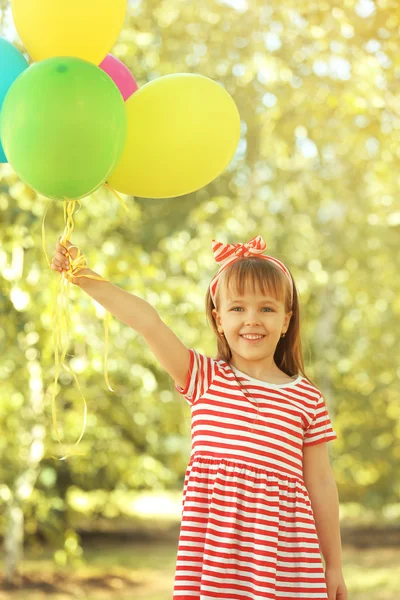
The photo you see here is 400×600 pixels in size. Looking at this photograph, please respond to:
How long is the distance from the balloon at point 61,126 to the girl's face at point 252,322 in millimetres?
341

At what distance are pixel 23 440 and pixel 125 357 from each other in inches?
24.8

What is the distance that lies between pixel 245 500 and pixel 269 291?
0.37 metres

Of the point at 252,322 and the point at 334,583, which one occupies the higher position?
the point at 252,322

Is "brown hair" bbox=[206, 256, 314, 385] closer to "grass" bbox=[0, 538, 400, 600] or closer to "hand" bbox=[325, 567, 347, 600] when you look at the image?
"hand" bbox=[325, 567, 347, 600]

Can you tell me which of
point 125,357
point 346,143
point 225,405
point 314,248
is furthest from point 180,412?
point 225,405

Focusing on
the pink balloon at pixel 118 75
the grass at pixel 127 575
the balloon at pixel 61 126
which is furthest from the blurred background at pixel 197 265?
the balloon at pixel 61 126

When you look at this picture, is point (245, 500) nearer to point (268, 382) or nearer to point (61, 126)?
point (268, 382)

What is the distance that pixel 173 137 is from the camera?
1.42m

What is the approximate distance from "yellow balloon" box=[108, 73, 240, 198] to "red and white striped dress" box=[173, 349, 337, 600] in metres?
0.33

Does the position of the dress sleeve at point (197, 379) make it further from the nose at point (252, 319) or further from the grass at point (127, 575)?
the grass at point (127, 575)

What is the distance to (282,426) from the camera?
141 centimetres

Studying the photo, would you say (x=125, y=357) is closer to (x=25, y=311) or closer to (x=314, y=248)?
(x=25, y=311)

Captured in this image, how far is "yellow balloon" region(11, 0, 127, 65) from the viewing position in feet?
4.47

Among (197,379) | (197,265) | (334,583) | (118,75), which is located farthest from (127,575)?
(118,75)
